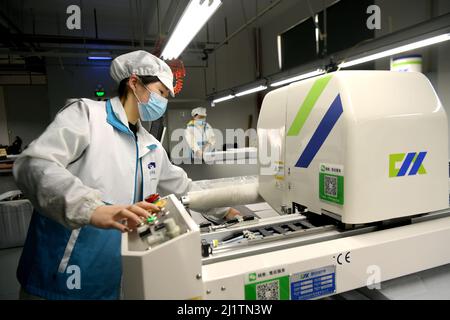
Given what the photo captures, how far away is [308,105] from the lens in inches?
43.5

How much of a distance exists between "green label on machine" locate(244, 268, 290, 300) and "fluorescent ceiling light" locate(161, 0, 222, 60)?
115 cm

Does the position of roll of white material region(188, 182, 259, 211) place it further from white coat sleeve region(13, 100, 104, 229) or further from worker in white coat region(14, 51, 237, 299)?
white coat sleeve region(13, 100, 104, 229)

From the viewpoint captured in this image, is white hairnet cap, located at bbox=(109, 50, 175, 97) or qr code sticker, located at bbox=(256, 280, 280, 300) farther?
white hairnet cap, located at bbox=(109, 50, 175, 97)

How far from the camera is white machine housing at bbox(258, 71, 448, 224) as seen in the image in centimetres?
91

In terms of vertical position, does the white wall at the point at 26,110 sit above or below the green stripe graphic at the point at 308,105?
above

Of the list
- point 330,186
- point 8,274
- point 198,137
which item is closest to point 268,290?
point 330,186

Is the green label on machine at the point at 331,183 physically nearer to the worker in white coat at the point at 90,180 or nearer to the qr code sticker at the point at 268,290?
the qr code sticker at the point at 268,290

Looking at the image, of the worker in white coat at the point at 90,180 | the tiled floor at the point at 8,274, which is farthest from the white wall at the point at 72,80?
the worker in white coat at the point at 90,180

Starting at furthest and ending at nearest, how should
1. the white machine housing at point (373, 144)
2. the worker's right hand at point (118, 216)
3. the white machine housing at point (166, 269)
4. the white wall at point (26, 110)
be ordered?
1. the white wall at point (26, 110)
2. the white machine housing at point (373, 144)
3. the worker's right hand at point (118, 216)
4. the white machine housing at point (166, 269)

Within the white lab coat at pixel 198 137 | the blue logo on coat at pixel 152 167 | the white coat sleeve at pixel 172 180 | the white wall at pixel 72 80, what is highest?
the white wall at pixel 72 80

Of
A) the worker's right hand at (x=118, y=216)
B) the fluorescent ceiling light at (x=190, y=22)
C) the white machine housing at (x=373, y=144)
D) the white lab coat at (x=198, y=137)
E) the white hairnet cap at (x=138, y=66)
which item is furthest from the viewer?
the white lab coat at (x=198, y=137)

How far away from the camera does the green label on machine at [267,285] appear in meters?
0.75

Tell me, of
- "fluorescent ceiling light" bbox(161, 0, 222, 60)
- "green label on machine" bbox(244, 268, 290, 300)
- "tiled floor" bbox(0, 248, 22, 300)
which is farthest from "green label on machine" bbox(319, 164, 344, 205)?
"tiled floor" bbox(0, 248, 22, 300)

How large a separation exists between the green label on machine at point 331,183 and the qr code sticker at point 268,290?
1.16 ft
